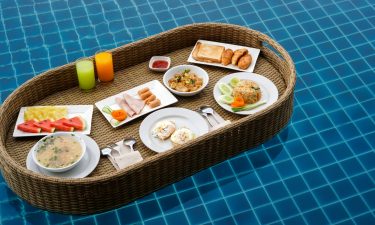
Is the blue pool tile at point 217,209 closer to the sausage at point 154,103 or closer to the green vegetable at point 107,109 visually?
the sausage at point 154,103

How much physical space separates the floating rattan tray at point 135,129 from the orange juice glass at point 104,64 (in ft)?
0.25

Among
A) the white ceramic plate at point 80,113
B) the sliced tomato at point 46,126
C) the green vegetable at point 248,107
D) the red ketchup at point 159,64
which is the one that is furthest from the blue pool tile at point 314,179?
the sliced tomato at point 46,126

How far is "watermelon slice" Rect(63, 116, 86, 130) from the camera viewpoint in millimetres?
3389

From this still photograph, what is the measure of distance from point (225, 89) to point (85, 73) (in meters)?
0.91

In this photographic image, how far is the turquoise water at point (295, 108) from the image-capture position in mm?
3486

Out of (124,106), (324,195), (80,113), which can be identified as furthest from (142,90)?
(324,195)

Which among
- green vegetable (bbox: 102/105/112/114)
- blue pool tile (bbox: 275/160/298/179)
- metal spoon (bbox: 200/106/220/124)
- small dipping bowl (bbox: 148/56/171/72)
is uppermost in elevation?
small dipping bowl (bbox: 148/56/171/72)

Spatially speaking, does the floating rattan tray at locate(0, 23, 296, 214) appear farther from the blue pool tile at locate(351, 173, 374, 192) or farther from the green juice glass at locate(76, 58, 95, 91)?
the blue pool tile at locate(351, 173, 374, 192)

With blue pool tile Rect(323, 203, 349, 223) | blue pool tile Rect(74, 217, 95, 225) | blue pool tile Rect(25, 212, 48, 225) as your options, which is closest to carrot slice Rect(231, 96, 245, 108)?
blue pool tile Rect(323, 203, 349, 223)

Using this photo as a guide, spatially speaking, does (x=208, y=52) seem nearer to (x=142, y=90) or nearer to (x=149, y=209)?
(x=142, y=90)

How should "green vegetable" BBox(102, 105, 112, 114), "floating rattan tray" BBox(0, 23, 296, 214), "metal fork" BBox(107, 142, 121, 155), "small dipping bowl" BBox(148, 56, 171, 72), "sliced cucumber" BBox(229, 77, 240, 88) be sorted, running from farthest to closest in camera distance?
"small dipping bowl" BBox(148, 56, 171, 72)
"sliced cucumber" BBox(229, 77, 240, 88)
"green vegetable" BBox(102, 105, 112, 114)
"metal fork" BBox(107, 142, 121, 155)
"floating rattan tray" BBox(0, 23, 296, 214)

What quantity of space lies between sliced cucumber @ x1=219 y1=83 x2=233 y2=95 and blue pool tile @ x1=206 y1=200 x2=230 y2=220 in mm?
701

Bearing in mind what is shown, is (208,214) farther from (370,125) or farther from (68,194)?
(370,125)

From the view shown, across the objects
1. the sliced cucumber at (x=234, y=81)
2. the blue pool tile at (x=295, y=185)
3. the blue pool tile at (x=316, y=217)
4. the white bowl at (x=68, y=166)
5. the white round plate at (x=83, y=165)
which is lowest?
the blue pool tile at (x=316, y=217)
